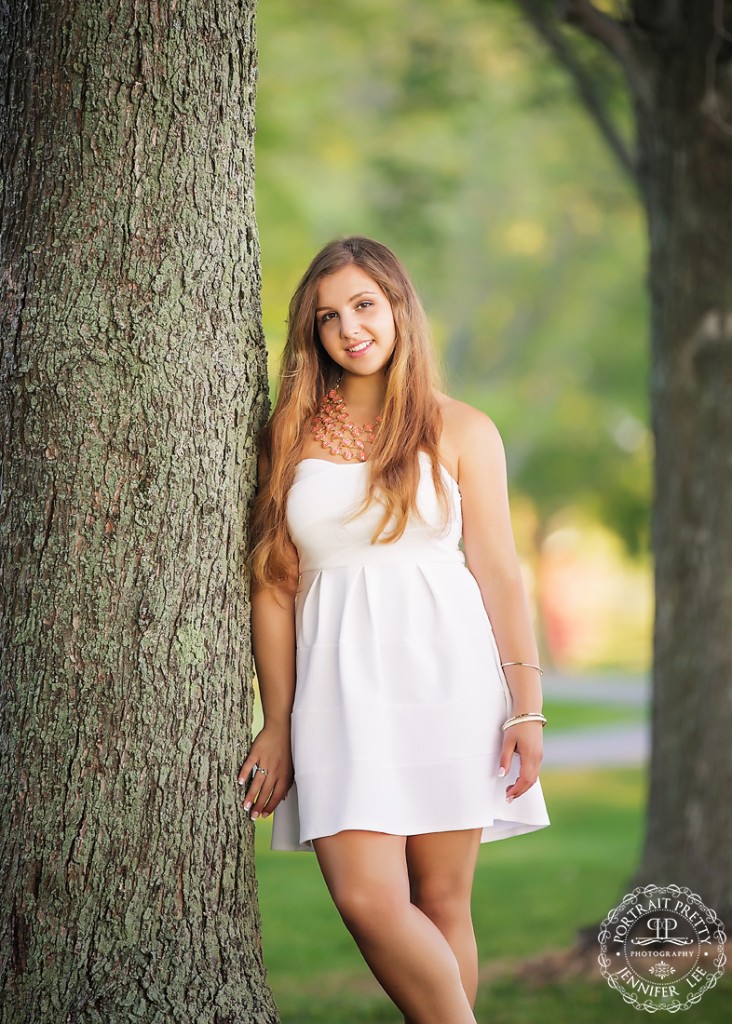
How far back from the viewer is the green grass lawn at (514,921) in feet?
15.8

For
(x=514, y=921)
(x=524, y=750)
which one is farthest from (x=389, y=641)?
(x=514, y=921)

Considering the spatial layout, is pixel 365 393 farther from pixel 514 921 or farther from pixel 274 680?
pixel 514 921

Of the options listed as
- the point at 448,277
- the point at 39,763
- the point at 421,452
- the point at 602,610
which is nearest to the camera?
the point at 39,763

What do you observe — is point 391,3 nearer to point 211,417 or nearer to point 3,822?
point 211,417

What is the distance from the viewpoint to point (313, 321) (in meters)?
3.15

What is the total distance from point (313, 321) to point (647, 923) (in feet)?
11.1

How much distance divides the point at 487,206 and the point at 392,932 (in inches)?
608

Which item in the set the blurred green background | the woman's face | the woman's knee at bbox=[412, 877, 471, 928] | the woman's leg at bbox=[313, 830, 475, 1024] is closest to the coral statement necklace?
the woman's face

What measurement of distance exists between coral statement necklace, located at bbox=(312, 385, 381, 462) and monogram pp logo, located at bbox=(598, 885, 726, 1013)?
2.89 metres

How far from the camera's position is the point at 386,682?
2.88 meters

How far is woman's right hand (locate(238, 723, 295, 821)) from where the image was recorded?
2.88 m

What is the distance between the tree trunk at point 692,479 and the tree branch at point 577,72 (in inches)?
41.9

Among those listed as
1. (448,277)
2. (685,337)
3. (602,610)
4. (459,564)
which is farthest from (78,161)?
(602,610)

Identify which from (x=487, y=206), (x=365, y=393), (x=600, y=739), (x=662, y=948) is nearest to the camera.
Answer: (x=365, y=393)
